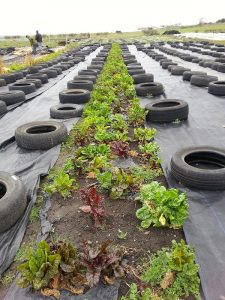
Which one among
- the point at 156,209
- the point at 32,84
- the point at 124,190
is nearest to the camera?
the point at 156,209

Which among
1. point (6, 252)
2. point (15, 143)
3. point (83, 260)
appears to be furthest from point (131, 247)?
point (15, 143)

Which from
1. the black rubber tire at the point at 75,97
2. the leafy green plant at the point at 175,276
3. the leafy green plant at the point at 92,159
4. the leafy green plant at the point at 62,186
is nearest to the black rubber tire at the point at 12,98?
the black rubber tire at the point at 75,97

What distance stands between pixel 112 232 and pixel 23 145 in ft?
12.0

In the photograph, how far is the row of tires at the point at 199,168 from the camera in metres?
4.75

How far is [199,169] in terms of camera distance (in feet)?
16.1

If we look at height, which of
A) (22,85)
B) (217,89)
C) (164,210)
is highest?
(164,210)

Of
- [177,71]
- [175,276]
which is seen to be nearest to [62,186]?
[175,276]

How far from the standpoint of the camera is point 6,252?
386 cm

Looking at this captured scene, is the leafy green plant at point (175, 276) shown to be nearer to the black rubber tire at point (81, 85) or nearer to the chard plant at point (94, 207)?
the chard plant at point (94, 207)

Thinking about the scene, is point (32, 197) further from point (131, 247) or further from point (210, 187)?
point (210, 187)

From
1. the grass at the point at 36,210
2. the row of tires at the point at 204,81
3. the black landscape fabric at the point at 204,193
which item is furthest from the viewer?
the row of tires at the point at 204,81

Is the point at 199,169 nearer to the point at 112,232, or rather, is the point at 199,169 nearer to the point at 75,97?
the point at 112,232

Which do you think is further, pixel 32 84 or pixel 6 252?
pixel 32 84

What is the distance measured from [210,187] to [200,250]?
1387mm
